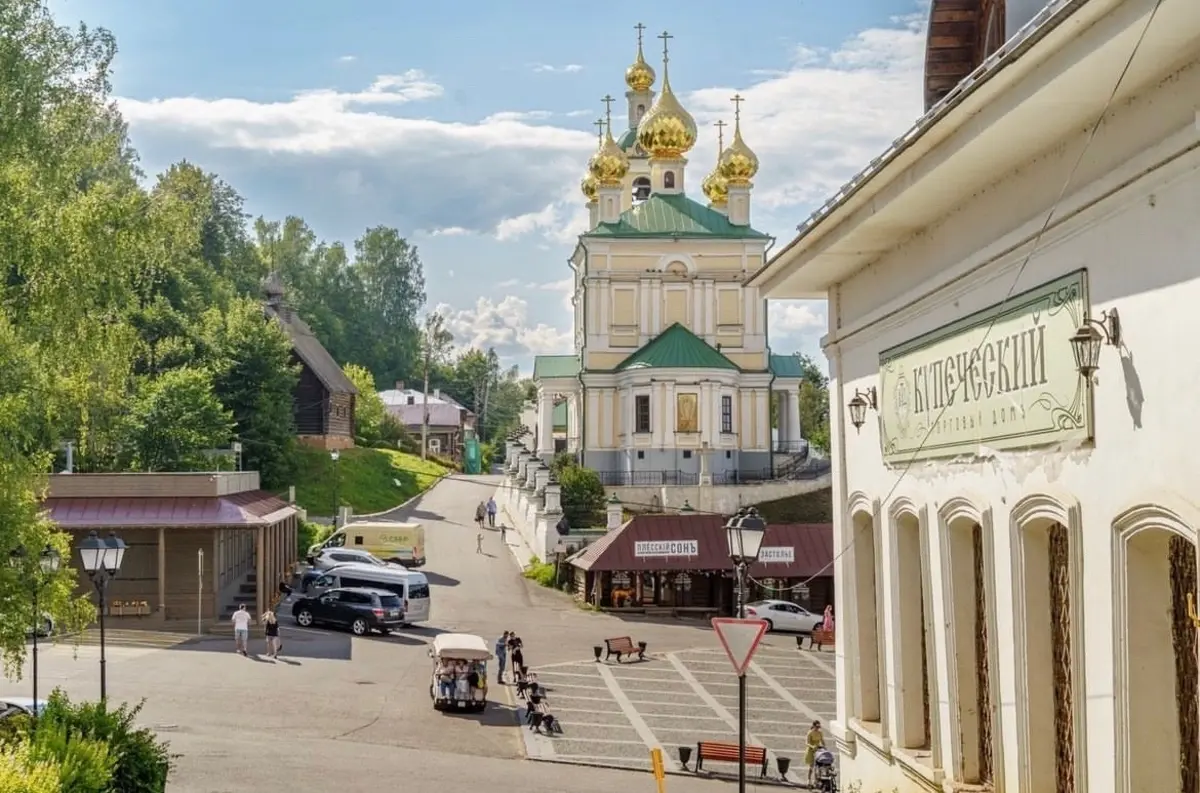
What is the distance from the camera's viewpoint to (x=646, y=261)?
6312cm

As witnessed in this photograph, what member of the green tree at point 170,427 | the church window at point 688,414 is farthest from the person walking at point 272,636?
the church window at point 688,414

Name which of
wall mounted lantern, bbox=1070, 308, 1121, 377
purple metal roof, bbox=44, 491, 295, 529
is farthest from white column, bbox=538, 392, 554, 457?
wall mounted lantern, bbox=1070, 308, 1121, 377

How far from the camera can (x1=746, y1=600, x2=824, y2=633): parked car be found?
38.7 metres

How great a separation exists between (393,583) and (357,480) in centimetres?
3425

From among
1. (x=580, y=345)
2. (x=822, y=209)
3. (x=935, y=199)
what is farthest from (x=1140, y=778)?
(x=580, y=345)

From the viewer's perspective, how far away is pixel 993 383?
918cm

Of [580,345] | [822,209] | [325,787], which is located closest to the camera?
[822,209]

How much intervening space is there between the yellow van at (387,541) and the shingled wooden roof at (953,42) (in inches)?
1460

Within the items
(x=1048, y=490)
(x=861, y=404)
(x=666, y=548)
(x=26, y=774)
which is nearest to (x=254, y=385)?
(x=666, y=548)

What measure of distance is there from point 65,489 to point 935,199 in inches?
1163

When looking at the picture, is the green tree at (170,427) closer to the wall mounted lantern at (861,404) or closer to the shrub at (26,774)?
the wall mounted lantern at (861,404)

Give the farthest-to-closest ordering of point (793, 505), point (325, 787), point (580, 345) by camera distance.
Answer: point (580, 345) → point (793, 505) → point (325, 787)

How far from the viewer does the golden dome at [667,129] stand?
6625 centimetres

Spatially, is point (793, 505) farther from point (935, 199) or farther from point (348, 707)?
point (935, 199)
